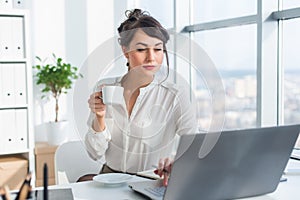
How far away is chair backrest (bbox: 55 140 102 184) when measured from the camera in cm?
189

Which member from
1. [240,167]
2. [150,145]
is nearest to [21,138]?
[150,145]

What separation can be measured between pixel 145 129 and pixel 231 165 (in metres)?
0.47

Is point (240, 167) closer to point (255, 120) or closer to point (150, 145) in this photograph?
point (150, 145)

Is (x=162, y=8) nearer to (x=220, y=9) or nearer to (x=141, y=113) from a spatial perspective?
(x=220, y=9)

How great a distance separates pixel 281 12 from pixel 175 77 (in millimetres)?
1472

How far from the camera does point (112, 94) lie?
4.35ft

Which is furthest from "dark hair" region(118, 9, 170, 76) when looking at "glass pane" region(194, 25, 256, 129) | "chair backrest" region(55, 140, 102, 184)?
"glass pane" region(194, 25, 256, 129)

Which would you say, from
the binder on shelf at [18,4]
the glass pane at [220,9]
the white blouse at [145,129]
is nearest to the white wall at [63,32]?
the binder on shelf at [18,4]

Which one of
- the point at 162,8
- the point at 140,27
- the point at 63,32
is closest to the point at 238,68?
the point at 162,8

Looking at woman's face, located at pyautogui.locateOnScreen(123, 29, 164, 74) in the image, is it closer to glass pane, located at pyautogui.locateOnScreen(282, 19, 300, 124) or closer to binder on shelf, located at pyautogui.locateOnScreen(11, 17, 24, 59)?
glass pane, located at pyautogui.locateOnScreen(282, 19, 300, 124)

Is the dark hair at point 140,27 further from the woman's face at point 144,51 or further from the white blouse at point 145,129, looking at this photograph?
the white blouse at point 145,129

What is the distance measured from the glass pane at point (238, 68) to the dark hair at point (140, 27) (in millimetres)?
1449

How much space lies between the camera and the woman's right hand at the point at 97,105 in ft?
4.40

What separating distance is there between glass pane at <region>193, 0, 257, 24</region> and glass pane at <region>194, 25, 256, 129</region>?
0.10m
